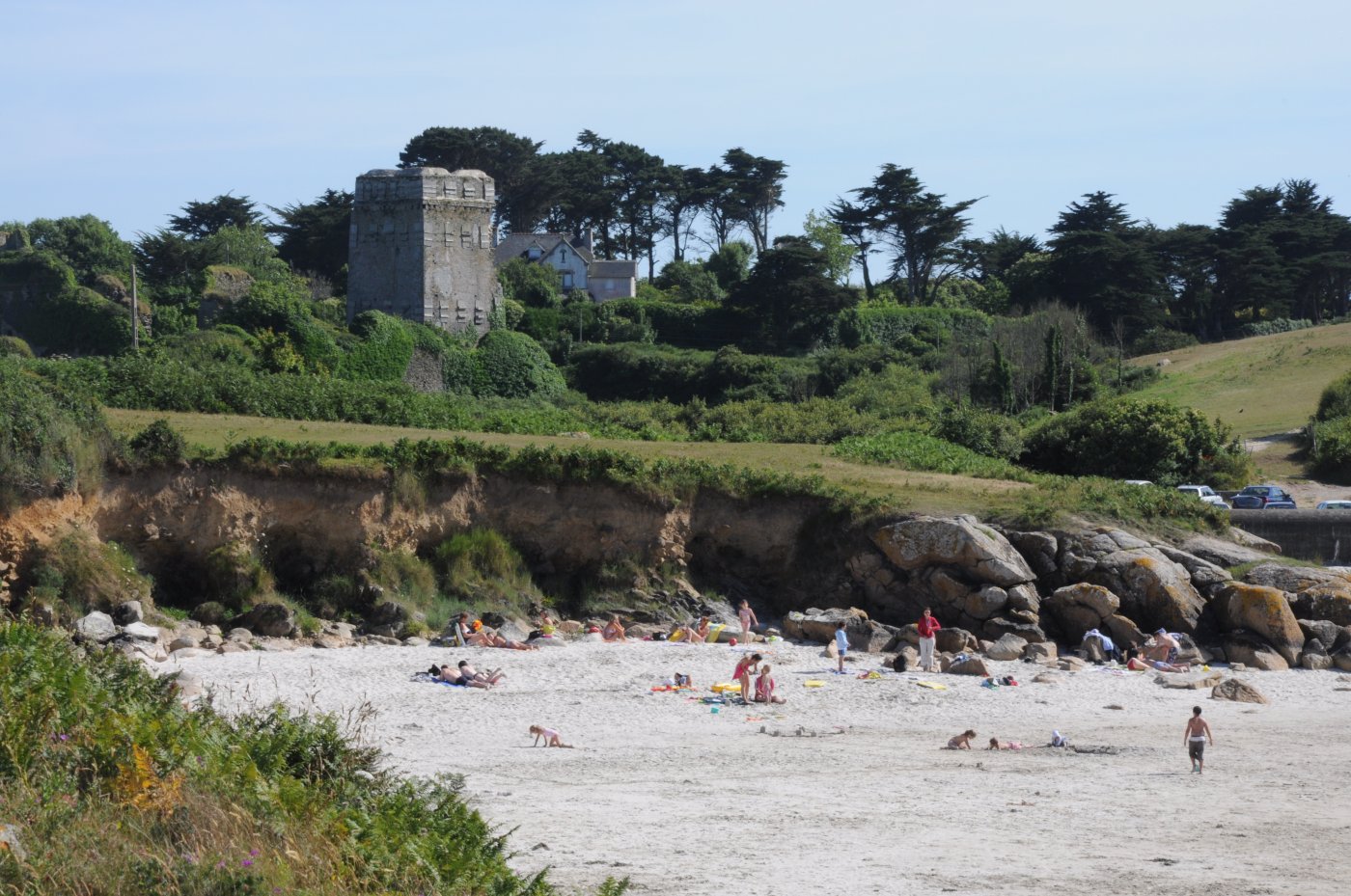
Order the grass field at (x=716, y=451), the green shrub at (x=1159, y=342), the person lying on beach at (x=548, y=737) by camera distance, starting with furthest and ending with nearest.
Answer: the green shrub at (x=1159, y=342) < the grass field at (x=716, y=451) < the person lying on beach at (x=548, y=737)

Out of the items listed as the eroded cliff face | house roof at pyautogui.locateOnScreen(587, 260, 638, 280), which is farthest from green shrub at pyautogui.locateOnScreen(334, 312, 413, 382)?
house roof at pyautogui.locateOnScreen(587, 260, 638, 280)

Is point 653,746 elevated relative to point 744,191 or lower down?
lower down

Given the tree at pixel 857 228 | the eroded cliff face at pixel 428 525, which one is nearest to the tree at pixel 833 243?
the tree at pixel 857 228

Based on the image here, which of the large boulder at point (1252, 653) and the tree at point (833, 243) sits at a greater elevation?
the tree at point (833, 243)

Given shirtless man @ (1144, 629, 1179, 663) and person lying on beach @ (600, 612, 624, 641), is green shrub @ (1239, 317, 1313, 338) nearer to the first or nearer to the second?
shirtless man @ (1144, 629, 1179, 663)

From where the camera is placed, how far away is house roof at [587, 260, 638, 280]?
80.9 metres

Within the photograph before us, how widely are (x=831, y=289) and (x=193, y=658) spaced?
47984 millimetres

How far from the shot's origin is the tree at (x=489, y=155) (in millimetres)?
78562

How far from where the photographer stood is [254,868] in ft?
32.5

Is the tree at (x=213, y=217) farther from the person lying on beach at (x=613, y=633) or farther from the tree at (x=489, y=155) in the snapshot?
the person lying on beach at (x=613, y=633)

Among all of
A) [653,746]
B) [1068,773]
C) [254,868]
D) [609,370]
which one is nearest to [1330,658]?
[1068,773]

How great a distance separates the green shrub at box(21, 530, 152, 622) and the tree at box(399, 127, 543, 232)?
51661mm

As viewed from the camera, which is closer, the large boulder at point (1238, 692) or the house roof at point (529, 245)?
the large boulder at point (1238, 692)

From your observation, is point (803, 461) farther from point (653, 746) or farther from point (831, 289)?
point (831, 289)
